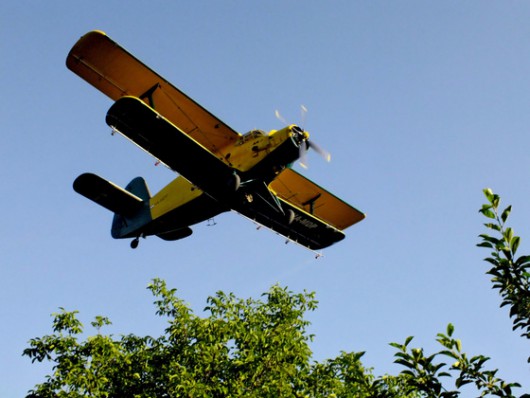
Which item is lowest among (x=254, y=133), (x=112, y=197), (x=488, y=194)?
(x=488, y=194)

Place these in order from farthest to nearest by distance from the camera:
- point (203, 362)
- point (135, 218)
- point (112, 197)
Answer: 1. point (112, 197)
2. point (135, 218)
3. point (203, 362)

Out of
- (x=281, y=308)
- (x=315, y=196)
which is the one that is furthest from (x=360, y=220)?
(x=281, y=308)

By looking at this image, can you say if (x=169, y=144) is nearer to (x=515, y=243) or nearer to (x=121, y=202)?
(x=121, y=202)

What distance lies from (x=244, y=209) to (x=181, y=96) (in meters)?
4.11

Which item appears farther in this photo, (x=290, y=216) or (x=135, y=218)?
(x=135, y=218)

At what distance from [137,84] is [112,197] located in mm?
6520

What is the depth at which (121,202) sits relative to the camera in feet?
74.7

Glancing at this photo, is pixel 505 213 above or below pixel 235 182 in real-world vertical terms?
below

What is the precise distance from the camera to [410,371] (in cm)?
468

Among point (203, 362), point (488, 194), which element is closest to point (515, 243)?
point (488, 194)

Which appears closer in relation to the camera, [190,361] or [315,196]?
[190,361]

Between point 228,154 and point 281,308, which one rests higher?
point 228,154

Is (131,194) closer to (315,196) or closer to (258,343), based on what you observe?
(315,196)

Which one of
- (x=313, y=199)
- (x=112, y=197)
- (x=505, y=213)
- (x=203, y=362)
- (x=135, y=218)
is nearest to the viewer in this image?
(x=505, y=213)
